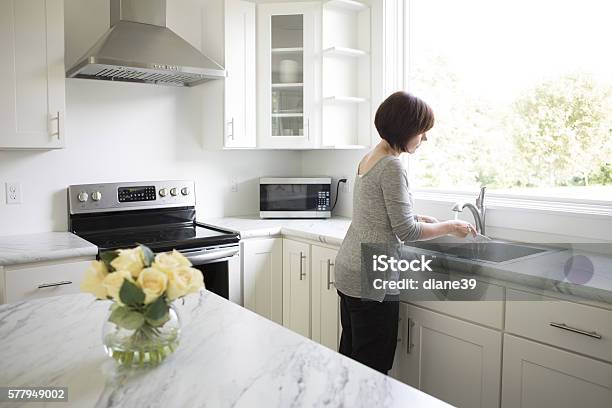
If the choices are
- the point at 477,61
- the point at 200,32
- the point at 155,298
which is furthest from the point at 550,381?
the point at 200,32

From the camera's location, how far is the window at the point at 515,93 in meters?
2.54

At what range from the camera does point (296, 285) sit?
3.12 metres

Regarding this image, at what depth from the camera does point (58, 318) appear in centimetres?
150

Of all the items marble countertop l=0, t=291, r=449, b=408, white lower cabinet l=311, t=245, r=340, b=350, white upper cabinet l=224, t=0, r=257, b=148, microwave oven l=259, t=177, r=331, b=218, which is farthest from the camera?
A: microwave oven l=259, t=177, r=331, b=218

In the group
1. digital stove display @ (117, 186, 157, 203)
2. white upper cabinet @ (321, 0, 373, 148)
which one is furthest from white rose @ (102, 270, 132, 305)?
white upper cabinet @ (321, 0, 373, 148)

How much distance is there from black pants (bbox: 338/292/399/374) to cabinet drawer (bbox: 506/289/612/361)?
455 millimetres

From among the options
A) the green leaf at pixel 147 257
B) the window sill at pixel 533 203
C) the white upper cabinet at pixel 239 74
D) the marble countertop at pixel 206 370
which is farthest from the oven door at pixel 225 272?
the green leaf at pixel 147 257

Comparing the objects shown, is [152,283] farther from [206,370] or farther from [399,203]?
[399,203]

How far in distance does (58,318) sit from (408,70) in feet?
8.15

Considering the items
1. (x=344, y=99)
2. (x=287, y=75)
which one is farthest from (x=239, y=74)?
(x=344, y=99)

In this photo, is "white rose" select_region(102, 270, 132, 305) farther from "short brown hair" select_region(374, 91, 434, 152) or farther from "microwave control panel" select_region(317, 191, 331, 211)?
"microwave control panel" select_region(317, 191, 331, 211)

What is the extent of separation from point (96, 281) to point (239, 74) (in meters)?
2.36

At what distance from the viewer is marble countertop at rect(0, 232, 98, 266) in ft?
7.86

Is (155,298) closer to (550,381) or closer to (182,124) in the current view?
(550,381)
